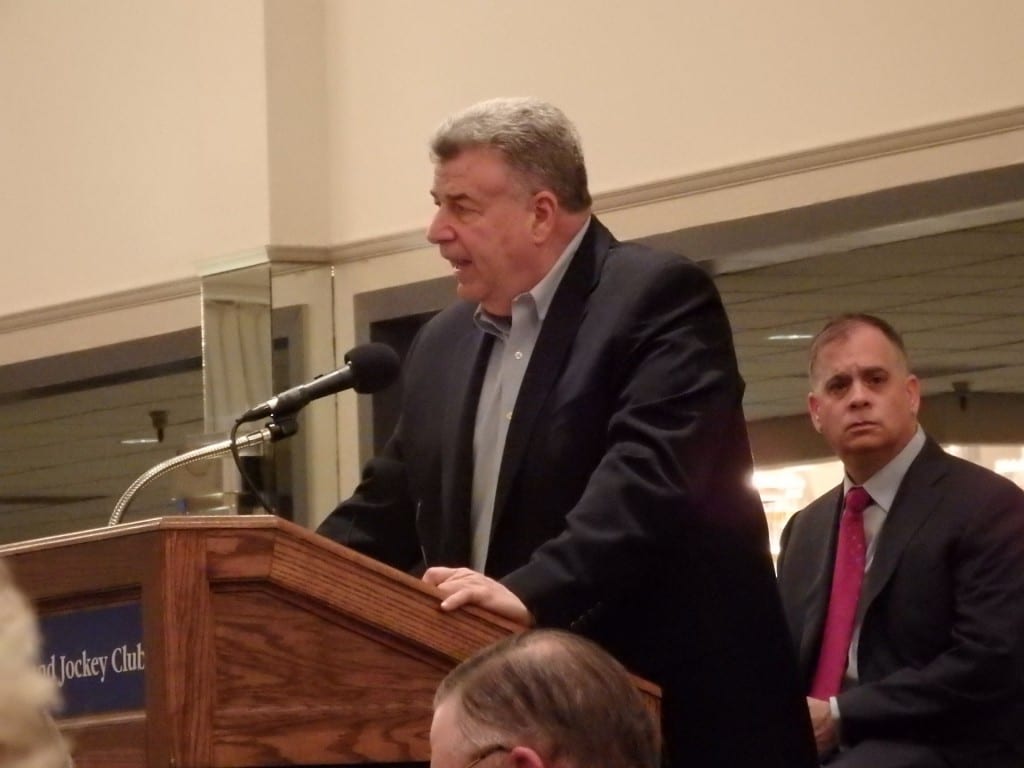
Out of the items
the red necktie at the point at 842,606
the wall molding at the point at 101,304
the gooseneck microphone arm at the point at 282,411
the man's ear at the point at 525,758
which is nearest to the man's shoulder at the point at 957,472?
the red necktie at the point at 842,606

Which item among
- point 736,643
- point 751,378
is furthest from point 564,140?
point 751,378

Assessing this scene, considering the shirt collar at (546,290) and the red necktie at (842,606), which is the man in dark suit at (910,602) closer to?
the red necktie at (842,606)

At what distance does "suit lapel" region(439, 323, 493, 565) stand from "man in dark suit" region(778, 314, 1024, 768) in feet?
3.10

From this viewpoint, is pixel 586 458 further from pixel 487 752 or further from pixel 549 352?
pixel 487 752

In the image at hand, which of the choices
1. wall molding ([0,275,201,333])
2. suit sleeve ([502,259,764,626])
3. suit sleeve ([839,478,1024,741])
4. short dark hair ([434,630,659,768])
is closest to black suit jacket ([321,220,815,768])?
suit sleeve ([502,259,764,626])

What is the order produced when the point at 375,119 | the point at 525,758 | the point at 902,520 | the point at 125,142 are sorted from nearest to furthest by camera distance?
the point at 525,758 < the point at 902,520 < the point at 375,119 < the point at 125,142

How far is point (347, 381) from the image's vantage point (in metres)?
2.66

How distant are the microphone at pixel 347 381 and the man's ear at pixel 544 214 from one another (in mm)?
281

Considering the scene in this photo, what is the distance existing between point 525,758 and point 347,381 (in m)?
1.23

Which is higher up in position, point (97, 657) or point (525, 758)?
point (97, 657)

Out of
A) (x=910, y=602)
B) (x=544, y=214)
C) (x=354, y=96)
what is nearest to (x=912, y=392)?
(x=910, y=602)

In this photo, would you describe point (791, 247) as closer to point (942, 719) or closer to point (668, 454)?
point (942, 719)

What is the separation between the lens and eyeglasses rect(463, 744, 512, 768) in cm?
151

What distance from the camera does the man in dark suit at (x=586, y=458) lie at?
8.18 feet
